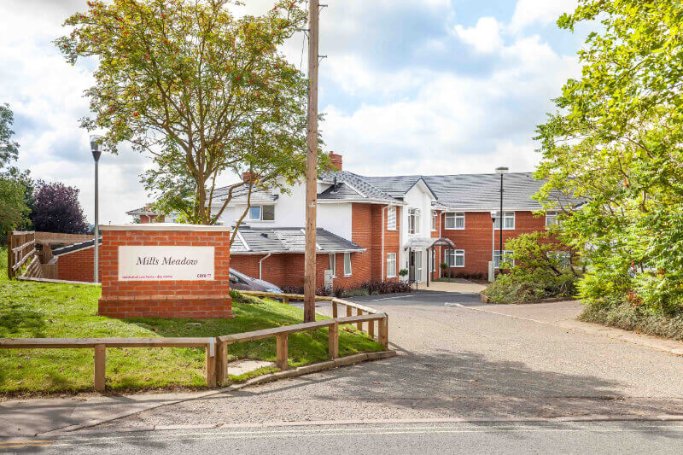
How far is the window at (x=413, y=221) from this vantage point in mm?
46250

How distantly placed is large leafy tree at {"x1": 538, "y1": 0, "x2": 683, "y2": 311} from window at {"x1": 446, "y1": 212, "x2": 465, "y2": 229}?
31.8 meters

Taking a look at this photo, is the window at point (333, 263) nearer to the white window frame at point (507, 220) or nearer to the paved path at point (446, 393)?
the white window frame at point (507, 220)

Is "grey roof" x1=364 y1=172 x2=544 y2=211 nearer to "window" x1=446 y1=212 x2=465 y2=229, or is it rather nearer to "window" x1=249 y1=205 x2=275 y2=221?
"window" x1=446 y1=212 x2=465 y2=229

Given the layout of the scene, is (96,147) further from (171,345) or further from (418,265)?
(418,265)

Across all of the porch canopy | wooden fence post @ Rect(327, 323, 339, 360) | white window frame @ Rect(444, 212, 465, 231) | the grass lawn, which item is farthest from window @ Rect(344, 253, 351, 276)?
wooden fence post @ Rect(327, 323, 339, 360)

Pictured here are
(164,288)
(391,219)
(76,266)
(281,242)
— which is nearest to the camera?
(164,288)

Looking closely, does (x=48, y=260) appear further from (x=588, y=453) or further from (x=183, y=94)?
(x=588, y=453)

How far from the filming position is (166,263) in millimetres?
14375

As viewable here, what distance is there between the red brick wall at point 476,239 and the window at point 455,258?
280 mm

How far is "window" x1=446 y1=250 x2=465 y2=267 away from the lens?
5447 cm

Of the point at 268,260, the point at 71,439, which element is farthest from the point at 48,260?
the point at 71,439

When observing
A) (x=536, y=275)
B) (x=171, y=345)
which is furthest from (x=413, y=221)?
(x=171, y=345)

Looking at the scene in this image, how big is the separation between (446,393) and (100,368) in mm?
5340

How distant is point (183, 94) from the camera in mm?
17750
